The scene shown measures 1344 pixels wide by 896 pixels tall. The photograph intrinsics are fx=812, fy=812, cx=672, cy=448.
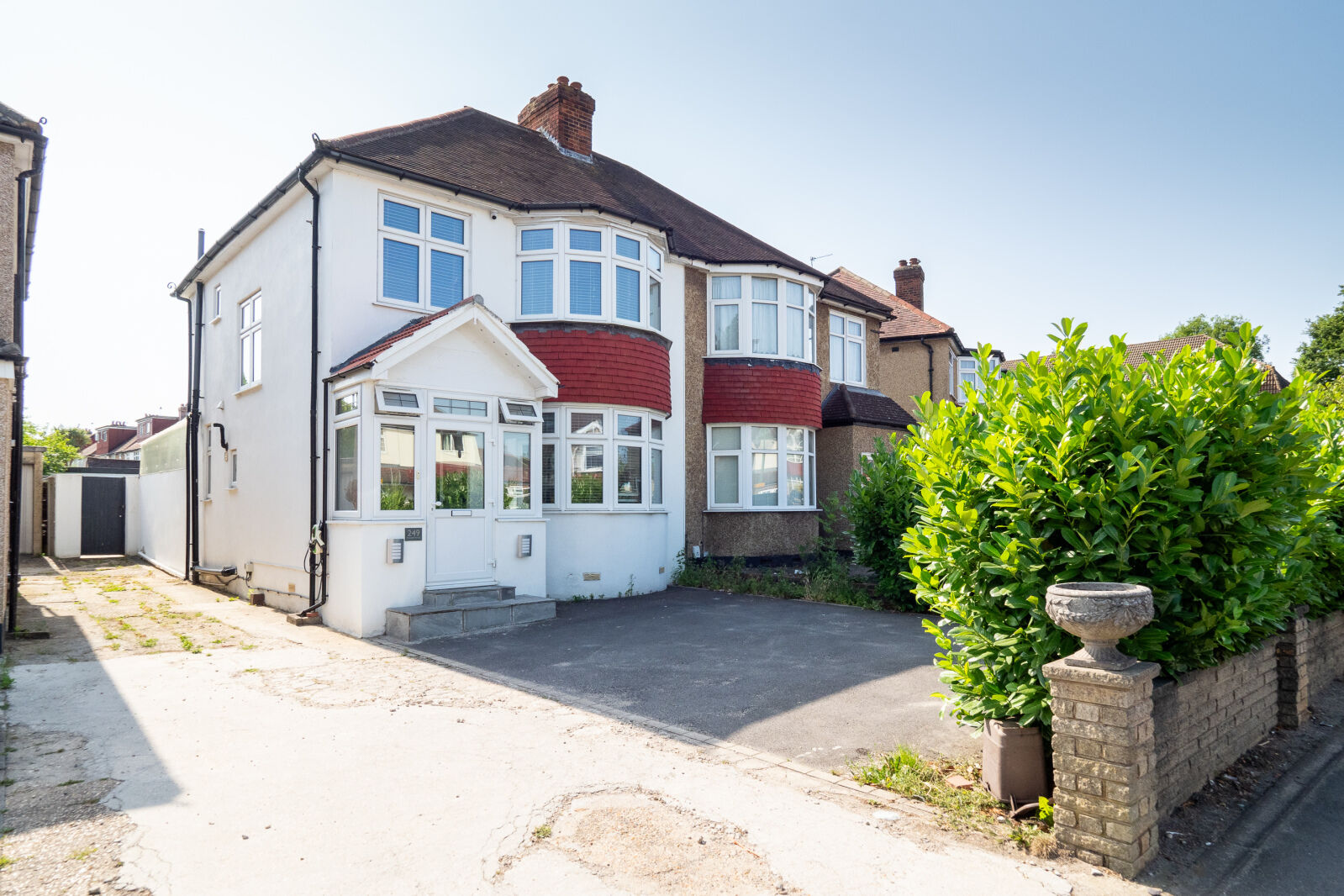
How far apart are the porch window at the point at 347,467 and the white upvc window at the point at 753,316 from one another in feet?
24.9

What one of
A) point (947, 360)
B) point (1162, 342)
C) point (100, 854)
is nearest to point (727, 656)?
point (100, 854)

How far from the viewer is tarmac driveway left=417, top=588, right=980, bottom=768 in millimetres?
5852

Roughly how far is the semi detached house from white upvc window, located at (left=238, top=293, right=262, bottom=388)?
2.9 inches

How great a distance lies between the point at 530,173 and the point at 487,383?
4.96m

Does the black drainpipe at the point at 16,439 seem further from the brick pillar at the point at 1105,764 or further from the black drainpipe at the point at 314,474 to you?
the brick pillar at the point at 1105,764

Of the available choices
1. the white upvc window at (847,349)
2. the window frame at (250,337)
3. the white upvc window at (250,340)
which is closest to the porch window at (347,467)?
the window frame at (250,337)

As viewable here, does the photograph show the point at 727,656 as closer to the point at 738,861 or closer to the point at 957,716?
the point at 957,716

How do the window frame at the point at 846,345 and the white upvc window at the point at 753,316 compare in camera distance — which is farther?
the window frame at the point at 846,345

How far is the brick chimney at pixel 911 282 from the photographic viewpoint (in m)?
28.1

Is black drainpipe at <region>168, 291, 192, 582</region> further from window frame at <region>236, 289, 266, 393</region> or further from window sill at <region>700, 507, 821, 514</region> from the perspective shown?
window sill at <region>700, 507, 821, 514</region>

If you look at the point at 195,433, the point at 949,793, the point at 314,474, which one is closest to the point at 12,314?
the point at 314,474

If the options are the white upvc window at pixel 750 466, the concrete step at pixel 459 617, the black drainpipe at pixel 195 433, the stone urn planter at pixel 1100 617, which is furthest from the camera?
the black drainpipe at pixel 195 433

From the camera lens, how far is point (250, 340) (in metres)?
13.9

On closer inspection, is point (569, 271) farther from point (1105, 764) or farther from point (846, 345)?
point (1105, 764)
